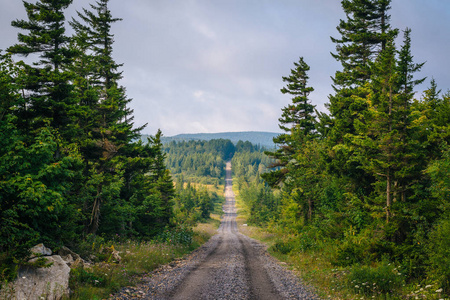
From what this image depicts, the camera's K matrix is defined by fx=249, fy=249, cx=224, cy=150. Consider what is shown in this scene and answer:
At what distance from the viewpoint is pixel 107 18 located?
23.2 meters

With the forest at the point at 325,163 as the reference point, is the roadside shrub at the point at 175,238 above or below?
below

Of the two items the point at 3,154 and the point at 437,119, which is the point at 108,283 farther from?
the point at 437,119

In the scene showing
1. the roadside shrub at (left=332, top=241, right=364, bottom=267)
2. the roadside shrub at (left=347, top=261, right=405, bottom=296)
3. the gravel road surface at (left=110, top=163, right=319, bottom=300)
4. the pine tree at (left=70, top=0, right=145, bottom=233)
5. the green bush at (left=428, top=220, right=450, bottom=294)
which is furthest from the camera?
the pine tree at (left=70, top=0, right=145, bottom=233)

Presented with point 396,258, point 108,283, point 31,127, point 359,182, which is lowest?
point 108,283

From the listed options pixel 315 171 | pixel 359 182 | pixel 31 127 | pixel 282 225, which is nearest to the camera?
pixel 31 127

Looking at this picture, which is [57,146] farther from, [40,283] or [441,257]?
[441,257]

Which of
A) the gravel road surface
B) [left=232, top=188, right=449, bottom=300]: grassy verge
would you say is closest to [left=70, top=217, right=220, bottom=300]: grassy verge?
the gravel road surface

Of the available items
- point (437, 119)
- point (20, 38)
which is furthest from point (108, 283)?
point (437, 119)

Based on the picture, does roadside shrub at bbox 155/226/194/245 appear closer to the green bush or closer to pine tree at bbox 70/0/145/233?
pine tree at bbox 70/0/145/233

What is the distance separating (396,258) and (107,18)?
27871 millimetres

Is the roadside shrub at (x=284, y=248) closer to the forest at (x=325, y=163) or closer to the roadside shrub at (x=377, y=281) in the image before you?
the forest at (x=325, y=163)

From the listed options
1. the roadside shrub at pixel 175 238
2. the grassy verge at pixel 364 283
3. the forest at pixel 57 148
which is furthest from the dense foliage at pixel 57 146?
the grassy verge at pixel 364 283

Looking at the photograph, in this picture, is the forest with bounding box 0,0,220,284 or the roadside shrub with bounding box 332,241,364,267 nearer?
the forest with bounding box 0,0,220,284

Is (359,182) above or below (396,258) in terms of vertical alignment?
above
